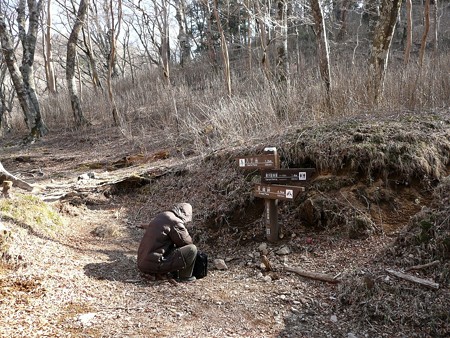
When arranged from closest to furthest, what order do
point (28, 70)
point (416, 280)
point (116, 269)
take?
point (416, 280) < point (116, 269) < point (28, 70)

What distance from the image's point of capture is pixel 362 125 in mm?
5219

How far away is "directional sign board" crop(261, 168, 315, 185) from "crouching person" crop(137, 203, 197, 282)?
1207 millimetres

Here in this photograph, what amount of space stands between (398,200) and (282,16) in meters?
7.05

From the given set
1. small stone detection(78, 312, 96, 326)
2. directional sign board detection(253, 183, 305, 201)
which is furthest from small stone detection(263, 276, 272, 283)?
small stone detection(78, 312, 96, 326)

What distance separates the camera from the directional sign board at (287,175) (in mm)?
4277

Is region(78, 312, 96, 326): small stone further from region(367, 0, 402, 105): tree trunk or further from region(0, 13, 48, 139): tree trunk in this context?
region(0, 13, 48, 139): tree trunk

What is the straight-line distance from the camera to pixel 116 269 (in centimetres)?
421

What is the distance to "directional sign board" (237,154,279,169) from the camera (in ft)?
15.0

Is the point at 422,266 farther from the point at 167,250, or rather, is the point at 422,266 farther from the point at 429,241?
the point at 167,250

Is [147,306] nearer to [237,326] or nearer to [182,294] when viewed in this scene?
[182,294]

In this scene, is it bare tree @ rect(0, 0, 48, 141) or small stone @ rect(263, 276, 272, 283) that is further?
bare tree @ rect(0, 0, 48, 141)

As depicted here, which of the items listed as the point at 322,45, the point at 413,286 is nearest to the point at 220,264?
the point at 413,286

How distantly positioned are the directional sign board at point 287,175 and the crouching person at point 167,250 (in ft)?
3.96

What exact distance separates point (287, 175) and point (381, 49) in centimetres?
403
